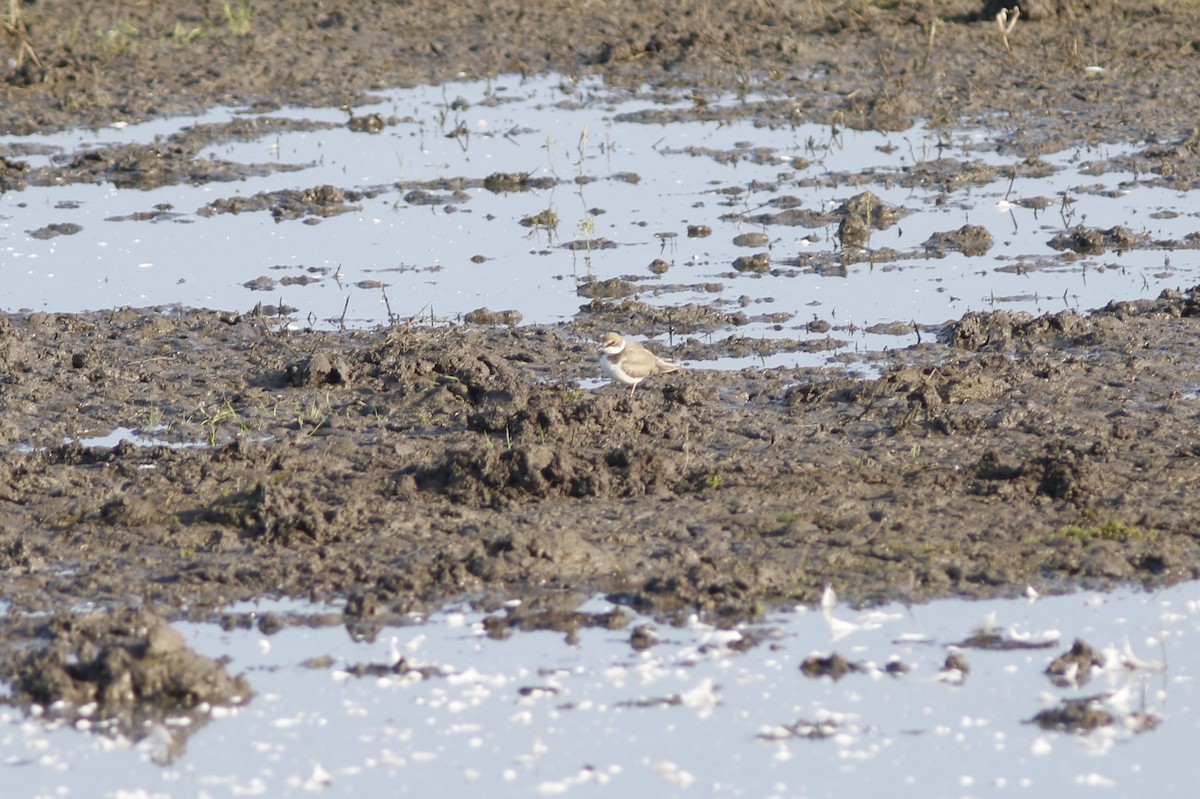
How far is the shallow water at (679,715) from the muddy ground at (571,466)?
0.94 feet

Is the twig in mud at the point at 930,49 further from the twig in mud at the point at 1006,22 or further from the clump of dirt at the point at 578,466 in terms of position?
the clump of dirt at the point at 578,466

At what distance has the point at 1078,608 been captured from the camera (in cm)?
749

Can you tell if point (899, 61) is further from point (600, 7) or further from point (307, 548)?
point (307, 548)

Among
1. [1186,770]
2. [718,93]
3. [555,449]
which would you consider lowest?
[1186,770]

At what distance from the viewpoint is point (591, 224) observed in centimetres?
1370

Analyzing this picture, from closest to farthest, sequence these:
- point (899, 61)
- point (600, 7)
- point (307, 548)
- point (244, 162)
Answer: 1. point (307, 548)
2. point (244, 162)
3. point (899, 61)
4. point (600, 7)

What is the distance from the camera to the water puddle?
1230cm

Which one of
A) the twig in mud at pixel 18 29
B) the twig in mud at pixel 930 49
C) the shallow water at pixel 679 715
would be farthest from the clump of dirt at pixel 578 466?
the twig in mud at pixel 18 29

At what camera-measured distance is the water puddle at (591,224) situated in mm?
12297

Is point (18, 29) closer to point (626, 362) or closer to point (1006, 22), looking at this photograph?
A: point (1006, 22)

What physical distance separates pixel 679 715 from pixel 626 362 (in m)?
3.52

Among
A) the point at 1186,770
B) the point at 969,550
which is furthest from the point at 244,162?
the point at 1186,770

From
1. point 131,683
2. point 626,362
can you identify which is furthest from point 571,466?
point 131,683

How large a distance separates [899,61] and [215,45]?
7838mm
